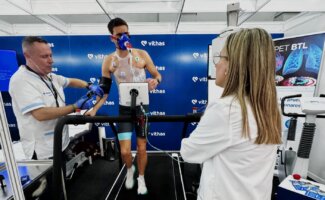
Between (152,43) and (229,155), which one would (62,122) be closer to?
(229,155)

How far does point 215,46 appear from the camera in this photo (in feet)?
5.90

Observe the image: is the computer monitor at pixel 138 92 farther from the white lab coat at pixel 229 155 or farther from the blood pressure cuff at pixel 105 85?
the white lab coat at pixel 229 155

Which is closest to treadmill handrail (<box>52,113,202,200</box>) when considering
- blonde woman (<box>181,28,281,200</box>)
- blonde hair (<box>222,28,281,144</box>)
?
blonde woman (<box>181,28,281,200</box>)

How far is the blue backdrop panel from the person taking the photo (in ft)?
12.8

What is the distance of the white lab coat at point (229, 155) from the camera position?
0.85 meters

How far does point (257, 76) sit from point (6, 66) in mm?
4764

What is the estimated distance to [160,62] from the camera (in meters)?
4.00

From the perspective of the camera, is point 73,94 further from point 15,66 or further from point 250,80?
point 250,80

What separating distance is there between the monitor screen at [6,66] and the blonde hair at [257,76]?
4.49m

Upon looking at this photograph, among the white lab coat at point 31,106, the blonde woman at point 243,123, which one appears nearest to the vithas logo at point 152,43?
the white lab coat at point 31,106

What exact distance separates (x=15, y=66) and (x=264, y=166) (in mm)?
4790

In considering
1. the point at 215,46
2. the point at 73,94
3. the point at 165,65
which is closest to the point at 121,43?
the point at 215,46

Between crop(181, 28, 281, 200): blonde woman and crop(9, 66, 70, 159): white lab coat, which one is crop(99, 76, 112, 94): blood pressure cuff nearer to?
crop(9, 66, 70, 159): white lab coat

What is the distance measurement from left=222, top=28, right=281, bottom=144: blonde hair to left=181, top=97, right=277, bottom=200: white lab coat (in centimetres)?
4
